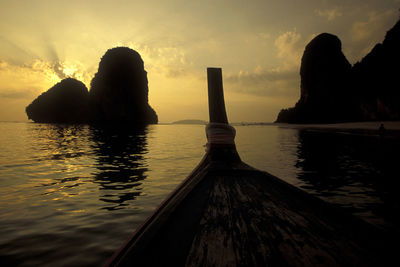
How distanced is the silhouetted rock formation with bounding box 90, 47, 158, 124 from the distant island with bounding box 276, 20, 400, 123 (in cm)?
8375

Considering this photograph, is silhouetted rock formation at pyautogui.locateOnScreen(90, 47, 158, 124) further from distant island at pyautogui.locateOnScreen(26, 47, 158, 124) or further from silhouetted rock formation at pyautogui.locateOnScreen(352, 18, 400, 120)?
silhouetted rock formation at pyautogui.locateOnScreen(352, 18, 400, 120)

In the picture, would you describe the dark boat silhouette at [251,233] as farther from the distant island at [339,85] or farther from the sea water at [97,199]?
the distant island at [339,85]

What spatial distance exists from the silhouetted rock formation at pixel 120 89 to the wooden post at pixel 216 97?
121786 mm

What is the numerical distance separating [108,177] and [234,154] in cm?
632

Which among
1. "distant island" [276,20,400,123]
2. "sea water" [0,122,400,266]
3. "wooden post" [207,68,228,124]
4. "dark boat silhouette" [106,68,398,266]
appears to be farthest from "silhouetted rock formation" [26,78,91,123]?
"dark boat silhouette" [106,68,398,266]

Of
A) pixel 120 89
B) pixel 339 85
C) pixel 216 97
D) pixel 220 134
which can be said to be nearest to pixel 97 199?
pixel 220 134

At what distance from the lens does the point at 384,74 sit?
45062 millimetres

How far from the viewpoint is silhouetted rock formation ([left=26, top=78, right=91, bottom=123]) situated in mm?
140625

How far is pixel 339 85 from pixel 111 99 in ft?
356

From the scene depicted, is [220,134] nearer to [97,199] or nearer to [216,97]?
[216,97]

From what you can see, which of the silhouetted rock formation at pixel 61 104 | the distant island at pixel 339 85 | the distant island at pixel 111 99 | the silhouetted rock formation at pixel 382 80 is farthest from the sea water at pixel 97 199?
the silhouetted rock formation at pixel 61 104

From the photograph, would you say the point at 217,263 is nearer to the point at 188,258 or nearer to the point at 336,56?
the point at 188,258

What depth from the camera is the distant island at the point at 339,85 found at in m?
47.8

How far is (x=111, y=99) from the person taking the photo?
4798 inches
